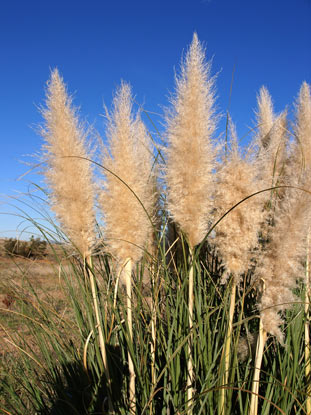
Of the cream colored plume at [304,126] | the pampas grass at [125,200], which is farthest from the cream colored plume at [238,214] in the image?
the cream colored plume at [304,126]

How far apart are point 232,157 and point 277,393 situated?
138 centimetres

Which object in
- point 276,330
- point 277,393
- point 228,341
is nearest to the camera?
point 276,330

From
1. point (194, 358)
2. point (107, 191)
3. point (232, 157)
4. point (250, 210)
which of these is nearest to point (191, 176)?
point (232, 157)

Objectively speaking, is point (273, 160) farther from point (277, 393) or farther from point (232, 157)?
point (277, 393)

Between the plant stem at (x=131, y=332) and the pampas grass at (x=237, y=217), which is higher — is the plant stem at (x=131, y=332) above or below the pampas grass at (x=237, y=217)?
below

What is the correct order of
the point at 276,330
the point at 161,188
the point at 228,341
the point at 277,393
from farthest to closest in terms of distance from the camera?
the point at 161,188 → the point at 277,393 → the point at 228,341 → the point at 276,330

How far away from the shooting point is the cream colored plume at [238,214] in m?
1.62

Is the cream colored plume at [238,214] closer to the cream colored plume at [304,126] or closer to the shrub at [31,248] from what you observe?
the cream colored plume at [304,126]

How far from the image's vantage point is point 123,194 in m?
1.82

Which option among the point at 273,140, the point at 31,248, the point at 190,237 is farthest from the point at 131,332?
the point at 273,140

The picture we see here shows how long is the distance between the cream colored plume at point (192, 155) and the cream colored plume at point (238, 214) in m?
0.10

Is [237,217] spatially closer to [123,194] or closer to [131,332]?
[123,194]

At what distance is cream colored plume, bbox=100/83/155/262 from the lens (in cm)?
181

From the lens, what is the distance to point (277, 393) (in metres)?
1.82
